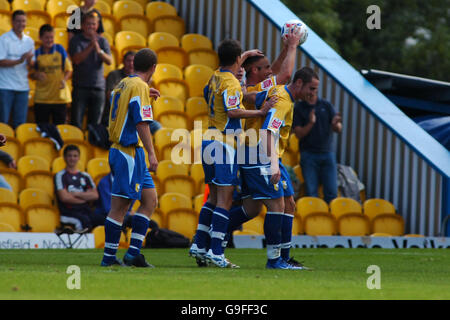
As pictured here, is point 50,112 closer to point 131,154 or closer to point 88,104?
point 88,104

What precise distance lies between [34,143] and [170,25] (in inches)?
190

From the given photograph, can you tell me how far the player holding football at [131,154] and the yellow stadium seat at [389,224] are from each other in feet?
20.9

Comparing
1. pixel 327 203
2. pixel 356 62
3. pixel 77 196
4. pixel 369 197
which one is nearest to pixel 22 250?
pixel 77 196

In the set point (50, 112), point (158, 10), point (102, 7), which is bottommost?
point (50, 112)

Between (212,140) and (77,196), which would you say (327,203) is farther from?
(212,140)

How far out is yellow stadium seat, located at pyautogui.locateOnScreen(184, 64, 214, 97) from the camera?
15781 millimetres

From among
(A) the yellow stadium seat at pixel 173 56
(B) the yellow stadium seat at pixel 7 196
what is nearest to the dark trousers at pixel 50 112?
(B) the yellow stadium seat at pixel 7 196

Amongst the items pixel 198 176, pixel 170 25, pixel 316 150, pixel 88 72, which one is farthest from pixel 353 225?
pixel 170 25

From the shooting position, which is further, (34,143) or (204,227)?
(34,143)

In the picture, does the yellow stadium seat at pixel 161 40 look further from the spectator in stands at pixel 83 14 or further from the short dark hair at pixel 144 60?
the short dark hair at pixel 144 60

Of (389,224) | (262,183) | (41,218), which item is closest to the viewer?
(262,183)

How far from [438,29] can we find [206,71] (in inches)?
728

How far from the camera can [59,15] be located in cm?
1595

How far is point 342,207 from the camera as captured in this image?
13992 mm
